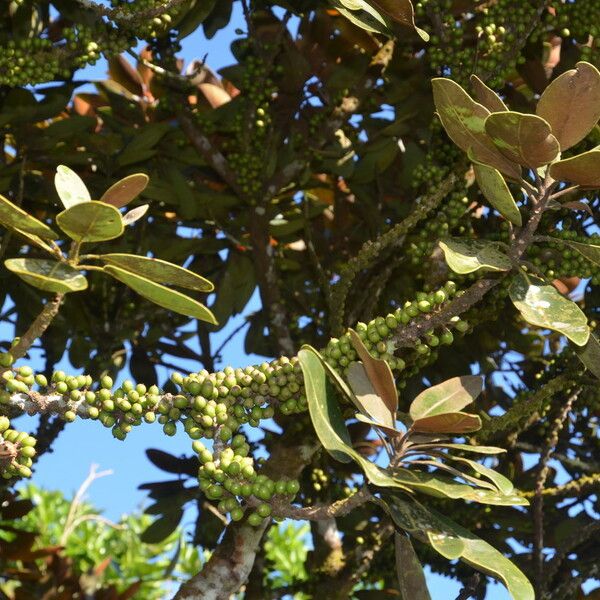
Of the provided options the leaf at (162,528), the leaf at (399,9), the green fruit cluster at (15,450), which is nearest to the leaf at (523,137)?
the leaf at (399,9)

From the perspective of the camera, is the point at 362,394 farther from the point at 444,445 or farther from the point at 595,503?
the point at 595,503

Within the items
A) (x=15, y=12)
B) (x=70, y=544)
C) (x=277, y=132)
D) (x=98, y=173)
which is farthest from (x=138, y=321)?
(x=70, y=544)

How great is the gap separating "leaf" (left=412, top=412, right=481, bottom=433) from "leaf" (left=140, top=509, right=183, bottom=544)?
6.32 ft

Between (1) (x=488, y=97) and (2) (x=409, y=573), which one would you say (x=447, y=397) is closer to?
(2) (x=409, y=573)

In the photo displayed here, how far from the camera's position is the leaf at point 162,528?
9.89ft

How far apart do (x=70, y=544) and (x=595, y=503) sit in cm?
627

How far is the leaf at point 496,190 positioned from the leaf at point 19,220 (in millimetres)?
597

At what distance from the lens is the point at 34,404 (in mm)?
1317

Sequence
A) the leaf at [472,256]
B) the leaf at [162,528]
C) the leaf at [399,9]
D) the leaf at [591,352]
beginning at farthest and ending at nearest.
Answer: the leaf at [162,528] < the leaf at [399,9] < the leaf at [591,352] < the leaf at [472,256]

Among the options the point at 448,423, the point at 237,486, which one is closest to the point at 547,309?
the point at 448,423

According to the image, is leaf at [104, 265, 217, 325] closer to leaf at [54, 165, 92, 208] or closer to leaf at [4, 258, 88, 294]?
leaf at [4, 258, 88, 294]

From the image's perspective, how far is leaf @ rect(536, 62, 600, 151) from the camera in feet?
4.33

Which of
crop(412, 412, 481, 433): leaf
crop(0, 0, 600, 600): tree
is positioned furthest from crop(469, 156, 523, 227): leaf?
crop(412, 412, 481, 433): leaf

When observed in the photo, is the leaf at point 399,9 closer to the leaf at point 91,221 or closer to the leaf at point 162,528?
the leaf at point 91,221
